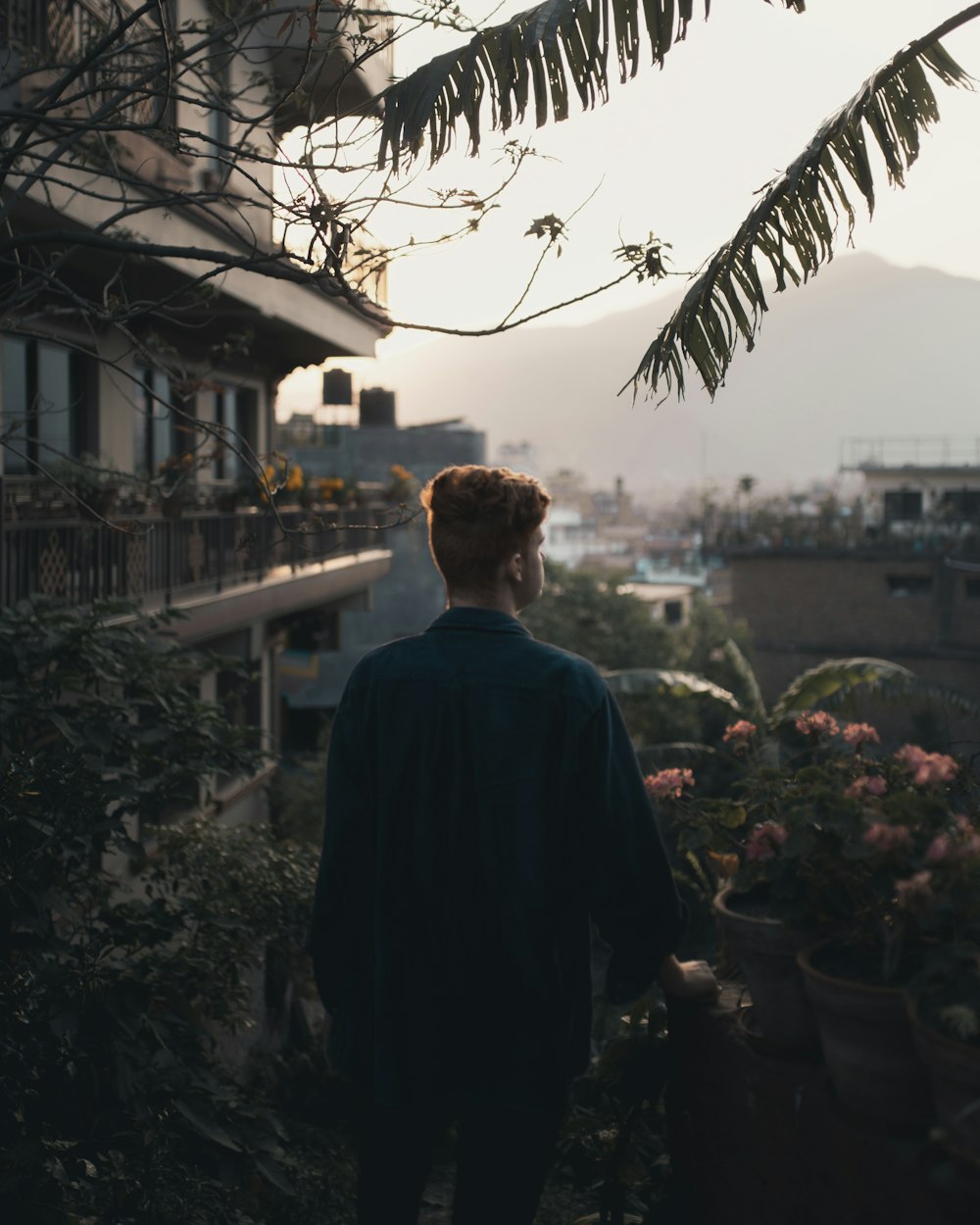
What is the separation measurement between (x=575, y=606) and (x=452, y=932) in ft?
133

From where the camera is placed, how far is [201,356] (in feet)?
53.7

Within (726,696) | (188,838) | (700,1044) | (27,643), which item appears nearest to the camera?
(700,1044)

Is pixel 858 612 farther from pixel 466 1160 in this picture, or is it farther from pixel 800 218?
pixel 466 1160

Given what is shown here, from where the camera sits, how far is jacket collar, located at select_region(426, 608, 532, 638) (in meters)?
2.96

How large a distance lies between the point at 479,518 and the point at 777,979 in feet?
4.32

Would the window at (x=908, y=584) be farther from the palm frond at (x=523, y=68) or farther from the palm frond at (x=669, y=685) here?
the palm frond at (x=523, y=68)

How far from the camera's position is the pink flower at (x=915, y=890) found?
247cm

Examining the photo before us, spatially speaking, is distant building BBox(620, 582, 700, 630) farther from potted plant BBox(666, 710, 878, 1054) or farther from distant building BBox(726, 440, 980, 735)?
potted plant BBox(666, 710, 878, 1054)

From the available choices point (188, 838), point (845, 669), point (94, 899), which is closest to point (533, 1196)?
point (94, 899)

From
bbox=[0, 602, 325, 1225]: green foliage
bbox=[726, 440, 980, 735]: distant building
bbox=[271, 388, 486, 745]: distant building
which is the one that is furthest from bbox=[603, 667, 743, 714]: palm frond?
bbox=[726, 440, 980, 735]: distant building

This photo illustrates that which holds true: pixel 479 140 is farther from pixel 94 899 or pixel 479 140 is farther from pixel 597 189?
pixel 94 899

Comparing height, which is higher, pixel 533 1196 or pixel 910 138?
pixel 910 138

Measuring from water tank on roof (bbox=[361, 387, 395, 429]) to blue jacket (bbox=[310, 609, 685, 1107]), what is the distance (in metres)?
41.4

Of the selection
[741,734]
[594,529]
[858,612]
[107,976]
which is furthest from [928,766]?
[594,529]
